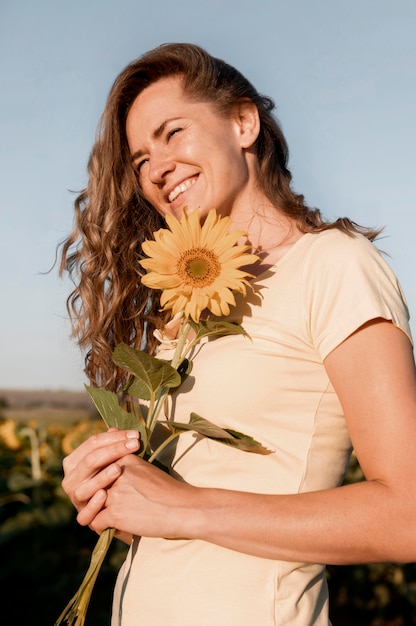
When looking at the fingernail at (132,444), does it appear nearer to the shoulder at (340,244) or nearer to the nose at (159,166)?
the shoulder at (340,244)

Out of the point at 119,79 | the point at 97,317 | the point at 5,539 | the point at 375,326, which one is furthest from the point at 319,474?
the point at 5,539

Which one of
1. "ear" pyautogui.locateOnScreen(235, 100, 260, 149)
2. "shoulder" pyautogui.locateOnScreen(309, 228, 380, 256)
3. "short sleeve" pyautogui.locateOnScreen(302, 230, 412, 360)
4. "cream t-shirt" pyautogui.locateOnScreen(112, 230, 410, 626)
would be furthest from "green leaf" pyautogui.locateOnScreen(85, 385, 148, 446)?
"ear" pyautogui.locateOnScreen(235, 100, 260, 149)

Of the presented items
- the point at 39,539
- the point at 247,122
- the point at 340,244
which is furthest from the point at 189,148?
the point at 39,539

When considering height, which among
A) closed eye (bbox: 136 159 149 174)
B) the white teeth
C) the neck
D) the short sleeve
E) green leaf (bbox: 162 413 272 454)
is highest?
closed eye (bbox: 136 159 149 174)

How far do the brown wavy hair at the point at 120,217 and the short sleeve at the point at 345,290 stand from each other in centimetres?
59

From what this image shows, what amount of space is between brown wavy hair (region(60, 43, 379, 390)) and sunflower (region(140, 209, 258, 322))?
0.55 m

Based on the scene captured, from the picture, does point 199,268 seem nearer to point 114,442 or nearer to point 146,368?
point 146,368

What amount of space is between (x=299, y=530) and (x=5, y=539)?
2.39 metres

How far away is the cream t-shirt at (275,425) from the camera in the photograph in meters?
1.58

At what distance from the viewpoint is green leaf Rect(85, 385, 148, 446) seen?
5.56 ft

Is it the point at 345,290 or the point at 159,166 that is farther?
the point at 159,166

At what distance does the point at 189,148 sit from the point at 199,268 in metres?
0.47

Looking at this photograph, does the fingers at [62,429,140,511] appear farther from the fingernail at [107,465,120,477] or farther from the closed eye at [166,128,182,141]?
the closed eye at [166,128,182,141]

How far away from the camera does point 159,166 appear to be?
7.00ft
